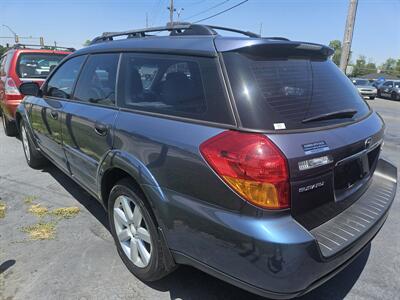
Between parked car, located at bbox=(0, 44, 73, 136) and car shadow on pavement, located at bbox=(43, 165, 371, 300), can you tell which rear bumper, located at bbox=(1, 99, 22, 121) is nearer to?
parked car, located at bbox=(0, 44, 73, 136)

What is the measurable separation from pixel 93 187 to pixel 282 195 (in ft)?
6.51

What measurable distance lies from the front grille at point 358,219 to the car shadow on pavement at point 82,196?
2.23m

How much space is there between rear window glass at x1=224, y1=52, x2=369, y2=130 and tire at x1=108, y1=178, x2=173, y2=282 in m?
1.02

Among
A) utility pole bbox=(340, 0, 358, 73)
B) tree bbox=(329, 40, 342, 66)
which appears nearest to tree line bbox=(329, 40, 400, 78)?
tree bbox=(329, 40, 342, 66)

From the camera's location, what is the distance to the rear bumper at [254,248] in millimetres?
1777

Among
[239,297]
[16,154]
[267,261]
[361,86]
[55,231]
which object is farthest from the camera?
[361,86]

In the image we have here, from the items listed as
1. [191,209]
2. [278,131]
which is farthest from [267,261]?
[278,131]

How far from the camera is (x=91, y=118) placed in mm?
3025

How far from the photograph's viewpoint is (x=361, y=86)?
2859 centimetres

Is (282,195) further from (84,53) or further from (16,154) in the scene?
(16,154)

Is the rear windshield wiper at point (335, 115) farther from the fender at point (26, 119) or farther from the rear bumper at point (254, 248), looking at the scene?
the fender at point (26, 119)

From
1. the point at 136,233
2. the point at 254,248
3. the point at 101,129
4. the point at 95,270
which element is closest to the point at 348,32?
the point at 101,129

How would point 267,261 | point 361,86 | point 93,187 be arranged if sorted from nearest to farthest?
point 267,261 < point 93,187 < point 361,86

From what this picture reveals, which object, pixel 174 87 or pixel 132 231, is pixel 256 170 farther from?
pixel 132 231
